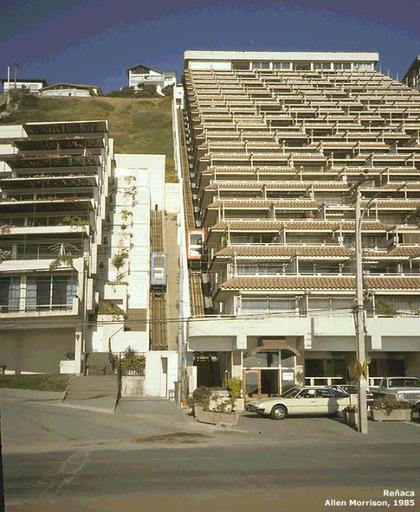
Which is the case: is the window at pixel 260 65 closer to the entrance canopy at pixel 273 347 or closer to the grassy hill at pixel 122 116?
the grassy hill at pixel 122 116

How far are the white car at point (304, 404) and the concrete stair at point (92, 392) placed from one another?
23.3 feet

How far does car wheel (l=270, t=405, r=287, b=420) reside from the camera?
92.2 ft

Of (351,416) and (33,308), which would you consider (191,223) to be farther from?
(351,416)

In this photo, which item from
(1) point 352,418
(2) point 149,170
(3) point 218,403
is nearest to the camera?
(1) point 352,418

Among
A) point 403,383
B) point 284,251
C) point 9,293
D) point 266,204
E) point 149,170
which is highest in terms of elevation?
point 149,170

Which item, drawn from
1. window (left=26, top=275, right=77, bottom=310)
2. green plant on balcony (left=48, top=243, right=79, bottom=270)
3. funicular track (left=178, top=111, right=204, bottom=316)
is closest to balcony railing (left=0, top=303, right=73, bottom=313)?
window (left=26, top=275, right=77, bottom=310)

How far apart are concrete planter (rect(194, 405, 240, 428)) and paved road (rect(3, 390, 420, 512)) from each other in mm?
632

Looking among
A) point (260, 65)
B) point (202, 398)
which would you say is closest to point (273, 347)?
point (202, 398)

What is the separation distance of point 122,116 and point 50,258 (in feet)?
199

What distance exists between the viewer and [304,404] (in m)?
28.5

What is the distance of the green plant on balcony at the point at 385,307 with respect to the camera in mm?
40875

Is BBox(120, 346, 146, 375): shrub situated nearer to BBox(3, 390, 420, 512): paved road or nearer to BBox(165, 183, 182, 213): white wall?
BBox(3, 390, 420, 512): paved road

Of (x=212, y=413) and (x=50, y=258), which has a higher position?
(x=50, y=258)

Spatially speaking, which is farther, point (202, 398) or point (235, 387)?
point (235, 387)
